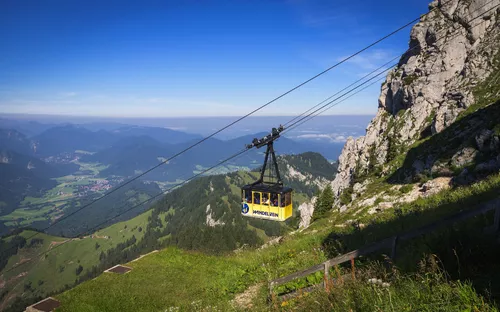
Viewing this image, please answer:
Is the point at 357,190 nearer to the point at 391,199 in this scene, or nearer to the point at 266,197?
the point at 391,199

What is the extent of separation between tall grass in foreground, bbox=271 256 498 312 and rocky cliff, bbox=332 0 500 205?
1752 inches

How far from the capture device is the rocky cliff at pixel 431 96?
194 ft

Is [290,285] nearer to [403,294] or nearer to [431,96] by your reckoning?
[403,294]

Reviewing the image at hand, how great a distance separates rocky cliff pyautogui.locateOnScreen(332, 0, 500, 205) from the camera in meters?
59.3

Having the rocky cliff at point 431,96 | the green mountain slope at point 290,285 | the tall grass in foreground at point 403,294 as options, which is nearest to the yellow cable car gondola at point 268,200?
the green mountain slope at point 290,285

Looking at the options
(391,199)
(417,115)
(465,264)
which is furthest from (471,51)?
(465,264)

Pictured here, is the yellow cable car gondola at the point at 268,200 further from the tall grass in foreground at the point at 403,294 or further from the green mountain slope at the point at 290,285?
the tall grass in foreground at the point at 403,294

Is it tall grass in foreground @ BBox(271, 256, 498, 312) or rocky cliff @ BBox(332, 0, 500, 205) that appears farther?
rocky cliff @ BBox(332, 0, 500, 205)

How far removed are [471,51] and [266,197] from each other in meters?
79.3

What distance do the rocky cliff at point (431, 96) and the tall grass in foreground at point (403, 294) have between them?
4449 cm

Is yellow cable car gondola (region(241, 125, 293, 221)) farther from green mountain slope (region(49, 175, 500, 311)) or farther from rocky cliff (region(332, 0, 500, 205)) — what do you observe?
rocky cliff (region(332, 0, 500, 205))

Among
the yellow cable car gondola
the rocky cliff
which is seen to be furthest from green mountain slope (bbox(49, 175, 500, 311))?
the rocky cliff

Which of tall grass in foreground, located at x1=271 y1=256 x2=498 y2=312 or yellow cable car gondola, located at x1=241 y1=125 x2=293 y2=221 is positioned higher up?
tall grass in foreground, located at x1=271 y1=256 x2=498 y2=312

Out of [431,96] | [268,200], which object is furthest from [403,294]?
[431,96]
